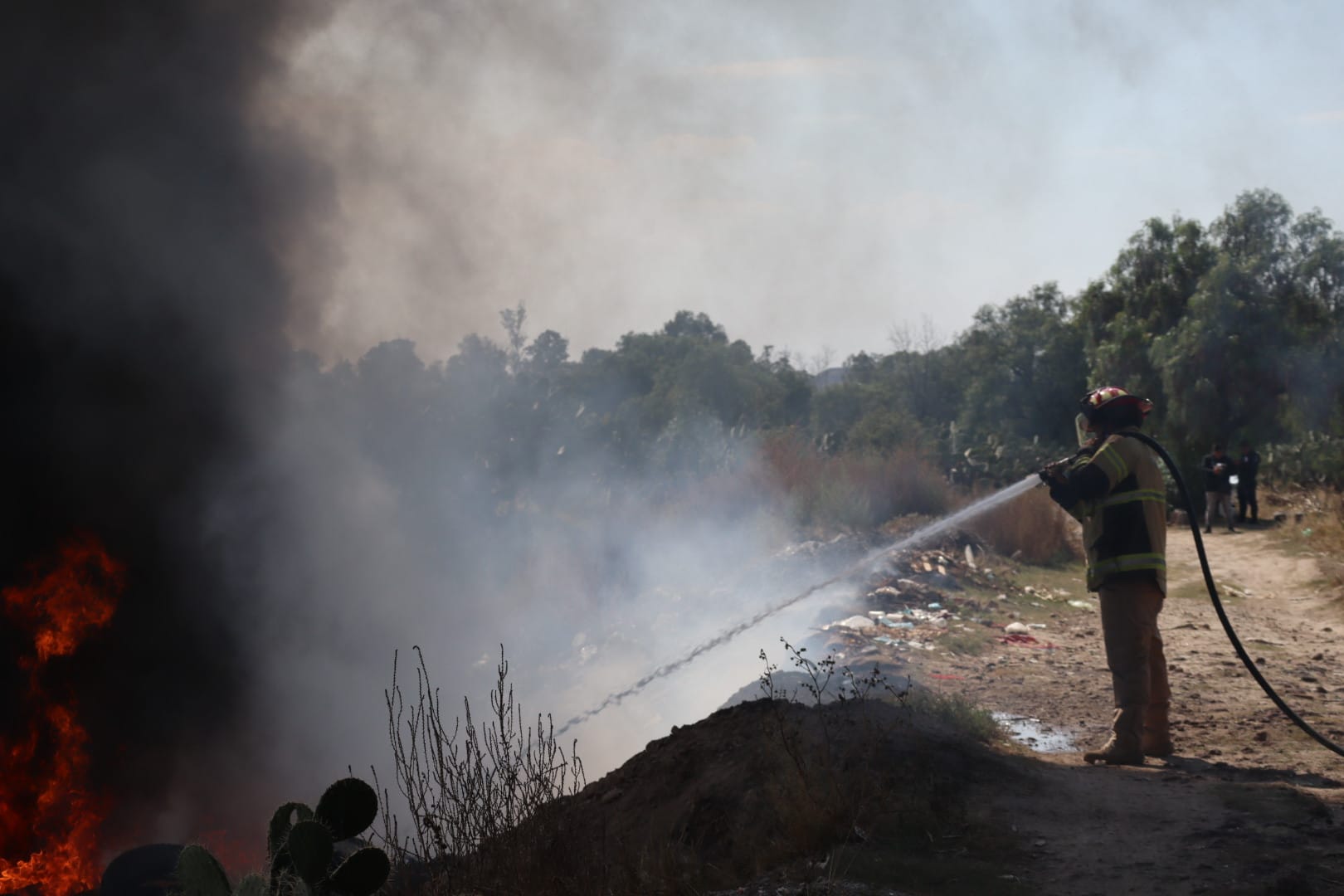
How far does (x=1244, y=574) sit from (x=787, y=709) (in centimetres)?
989

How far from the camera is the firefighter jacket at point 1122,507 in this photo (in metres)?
5.21

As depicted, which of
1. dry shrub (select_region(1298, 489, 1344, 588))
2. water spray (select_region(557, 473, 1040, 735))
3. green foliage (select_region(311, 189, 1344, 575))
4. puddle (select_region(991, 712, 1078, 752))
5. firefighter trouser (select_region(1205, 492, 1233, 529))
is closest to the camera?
puddle (select_region(991, 712, 1078, 752))

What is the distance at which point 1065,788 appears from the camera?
4539mm

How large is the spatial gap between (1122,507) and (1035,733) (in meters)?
1.94

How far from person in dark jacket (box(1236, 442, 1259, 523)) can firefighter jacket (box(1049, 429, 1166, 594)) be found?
13.1 m

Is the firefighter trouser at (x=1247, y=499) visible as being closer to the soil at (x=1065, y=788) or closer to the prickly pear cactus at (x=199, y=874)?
the soil at (x=1065, y=788)

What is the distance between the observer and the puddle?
6.05m

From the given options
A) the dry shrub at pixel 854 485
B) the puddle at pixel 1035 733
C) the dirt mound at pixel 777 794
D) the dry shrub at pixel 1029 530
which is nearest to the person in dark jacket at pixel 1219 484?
the dry shrub at pixel 1029 530

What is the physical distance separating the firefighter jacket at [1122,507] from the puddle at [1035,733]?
51.6 inches

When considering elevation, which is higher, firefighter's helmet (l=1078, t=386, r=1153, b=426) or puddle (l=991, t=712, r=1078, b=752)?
firefighter's helmet (l=1078, t=386, r=1153, b=426)

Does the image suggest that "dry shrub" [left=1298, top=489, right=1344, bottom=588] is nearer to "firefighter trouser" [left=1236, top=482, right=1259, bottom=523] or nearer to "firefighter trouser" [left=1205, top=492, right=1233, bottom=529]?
"firefighter trouser" [left=1236, top=482, right=1259, bottom=523]

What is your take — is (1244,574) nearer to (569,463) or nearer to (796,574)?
(796,574)

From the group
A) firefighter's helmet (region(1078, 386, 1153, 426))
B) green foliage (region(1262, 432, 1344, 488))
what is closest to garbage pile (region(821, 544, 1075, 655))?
firefighter's helmet (region(1078, 386, 1153, 426))

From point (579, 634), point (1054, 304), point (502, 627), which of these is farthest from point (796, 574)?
point (1054, 304)
